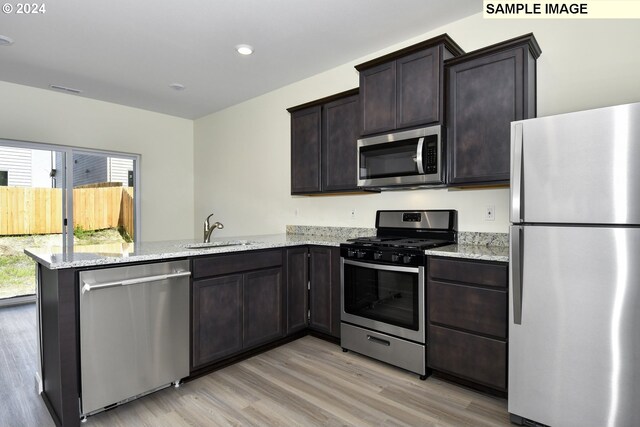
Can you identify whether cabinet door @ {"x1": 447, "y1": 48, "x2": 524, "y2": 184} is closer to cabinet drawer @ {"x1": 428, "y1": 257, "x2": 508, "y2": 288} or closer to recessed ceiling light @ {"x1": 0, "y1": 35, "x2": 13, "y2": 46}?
cabinet drawer @ {"x1": 428, "y1": 257, "x2": 508, "y2": 288}

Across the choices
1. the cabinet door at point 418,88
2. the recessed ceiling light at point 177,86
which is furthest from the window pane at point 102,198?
the cabinet door at point 418,88

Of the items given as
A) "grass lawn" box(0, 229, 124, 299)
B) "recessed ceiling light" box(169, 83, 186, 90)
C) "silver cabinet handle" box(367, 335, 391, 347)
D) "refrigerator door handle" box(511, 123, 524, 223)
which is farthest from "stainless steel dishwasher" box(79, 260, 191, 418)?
"grass lawn" box(0, 229, 124, 299)

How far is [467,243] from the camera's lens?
275 cm

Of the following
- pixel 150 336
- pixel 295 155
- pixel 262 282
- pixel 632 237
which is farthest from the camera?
pixel 295 155

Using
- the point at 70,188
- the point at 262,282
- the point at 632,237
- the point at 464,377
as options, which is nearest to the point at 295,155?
the point at 262,282

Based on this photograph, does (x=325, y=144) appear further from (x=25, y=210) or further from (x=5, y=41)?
(x=25, y=210)

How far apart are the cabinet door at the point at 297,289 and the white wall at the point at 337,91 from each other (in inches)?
29.0

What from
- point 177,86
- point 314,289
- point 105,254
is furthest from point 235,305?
point 177,86

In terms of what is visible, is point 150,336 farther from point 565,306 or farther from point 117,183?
point 117,183

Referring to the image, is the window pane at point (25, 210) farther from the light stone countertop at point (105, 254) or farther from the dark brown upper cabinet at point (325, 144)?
the dark brown upper cabinet at point (325, 144)

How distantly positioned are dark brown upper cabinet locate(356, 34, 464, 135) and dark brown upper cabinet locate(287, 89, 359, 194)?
0.85ft

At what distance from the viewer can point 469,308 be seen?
2211 mm

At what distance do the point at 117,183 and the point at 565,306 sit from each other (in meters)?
5.44

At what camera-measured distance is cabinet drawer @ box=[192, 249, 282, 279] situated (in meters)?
2.43
